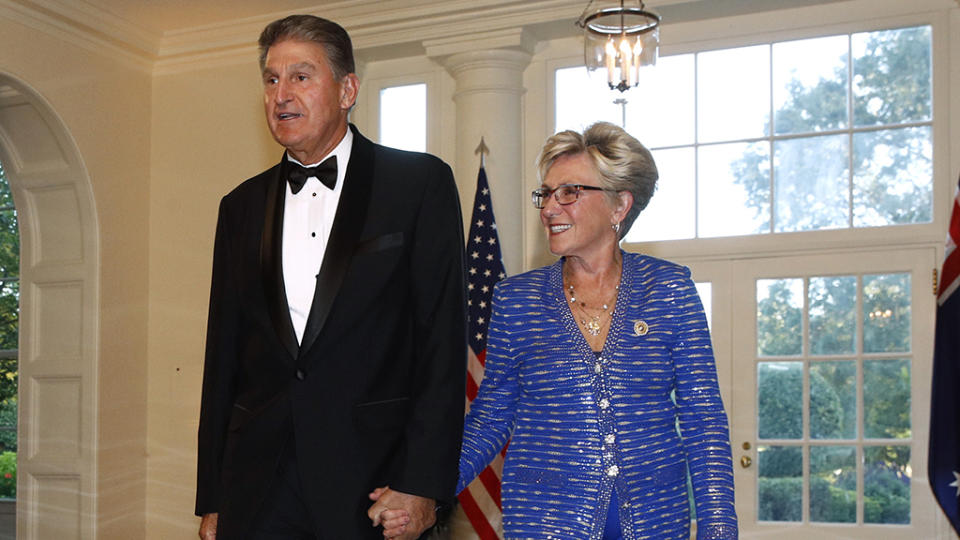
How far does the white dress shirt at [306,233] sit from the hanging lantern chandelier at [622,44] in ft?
6.58

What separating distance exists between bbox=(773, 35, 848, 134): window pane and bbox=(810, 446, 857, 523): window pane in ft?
5.49

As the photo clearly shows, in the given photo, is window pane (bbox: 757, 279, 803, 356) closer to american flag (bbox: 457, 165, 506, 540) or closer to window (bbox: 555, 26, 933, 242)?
window (bbox: 555, 26, 933, 242)

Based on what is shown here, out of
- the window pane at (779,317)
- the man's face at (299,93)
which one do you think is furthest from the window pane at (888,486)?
the man's face at (299,93)

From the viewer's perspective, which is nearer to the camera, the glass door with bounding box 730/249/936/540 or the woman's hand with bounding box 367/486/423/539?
the woman's hand with bounding box 367/486/423/539


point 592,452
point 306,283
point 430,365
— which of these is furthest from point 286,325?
point 592,452

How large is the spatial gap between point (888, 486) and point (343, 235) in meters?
4.00

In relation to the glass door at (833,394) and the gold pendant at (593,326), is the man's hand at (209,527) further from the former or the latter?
the glass door at (833,394)

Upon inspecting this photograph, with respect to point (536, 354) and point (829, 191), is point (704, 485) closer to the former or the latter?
point (536, 354)

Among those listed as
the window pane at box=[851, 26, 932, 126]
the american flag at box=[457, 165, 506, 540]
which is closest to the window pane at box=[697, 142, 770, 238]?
the window pane at box=[851, 26, 932, 126]

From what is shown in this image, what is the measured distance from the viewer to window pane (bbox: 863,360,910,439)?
5422 millimetres

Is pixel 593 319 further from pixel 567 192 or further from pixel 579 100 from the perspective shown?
pixel 579 100

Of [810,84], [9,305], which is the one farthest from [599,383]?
[9,305]

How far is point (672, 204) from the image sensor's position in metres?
6.00

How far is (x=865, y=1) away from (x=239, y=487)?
4.56 meters
